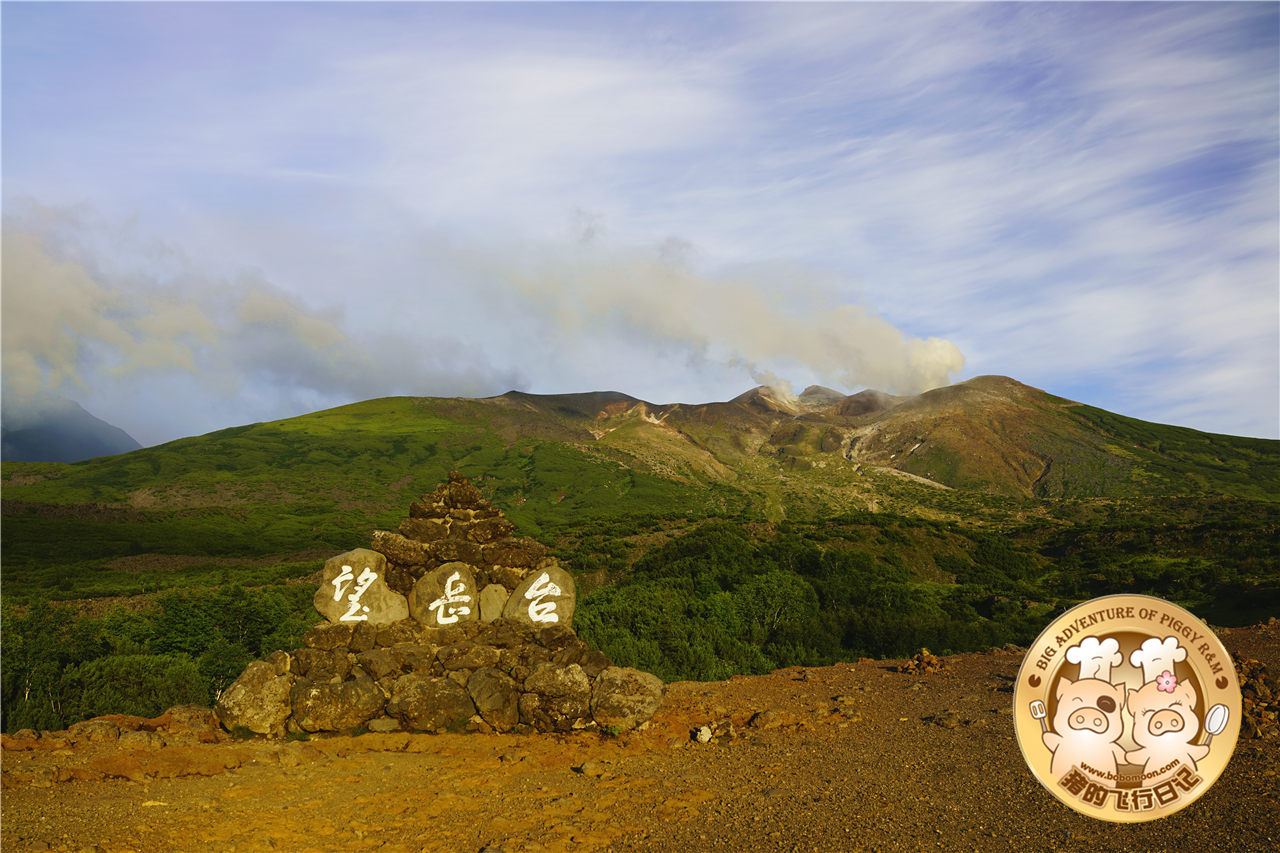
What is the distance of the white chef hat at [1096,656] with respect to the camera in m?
5.09

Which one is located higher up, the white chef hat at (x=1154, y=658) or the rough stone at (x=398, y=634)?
the white chef hat at (x=1154, y=658)

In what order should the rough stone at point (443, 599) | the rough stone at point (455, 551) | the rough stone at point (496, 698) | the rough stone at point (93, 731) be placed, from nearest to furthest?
the rough stone at point (93, 731), the rough stone at point (496, 698), the rough stone at point (443, 599), the rough stone at point (455, 551)

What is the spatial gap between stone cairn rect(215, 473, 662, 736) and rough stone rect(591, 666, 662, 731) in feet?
0.06

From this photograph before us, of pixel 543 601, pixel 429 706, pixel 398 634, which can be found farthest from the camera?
pixel 543 601

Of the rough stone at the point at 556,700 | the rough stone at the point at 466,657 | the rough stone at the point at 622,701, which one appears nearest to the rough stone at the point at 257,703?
the rough stone at the point at 466,657

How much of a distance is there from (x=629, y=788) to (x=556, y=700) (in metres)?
2.64

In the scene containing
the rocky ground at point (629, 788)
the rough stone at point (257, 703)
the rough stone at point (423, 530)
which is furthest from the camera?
the rough stone at point (423, 530)

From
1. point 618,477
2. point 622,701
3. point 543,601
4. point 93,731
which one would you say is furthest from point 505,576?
point 618,477

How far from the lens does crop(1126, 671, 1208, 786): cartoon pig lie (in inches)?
199

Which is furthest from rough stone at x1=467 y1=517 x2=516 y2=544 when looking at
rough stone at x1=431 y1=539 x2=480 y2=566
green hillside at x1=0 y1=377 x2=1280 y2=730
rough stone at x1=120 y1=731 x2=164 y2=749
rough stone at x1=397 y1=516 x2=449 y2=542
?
green hillside at x1=0 y1=377 x2=1280 y2=730

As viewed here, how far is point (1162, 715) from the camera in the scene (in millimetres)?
5090

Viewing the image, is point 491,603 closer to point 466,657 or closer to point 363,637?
point 466,657

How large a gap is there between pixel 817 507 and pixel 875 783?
91.0 m

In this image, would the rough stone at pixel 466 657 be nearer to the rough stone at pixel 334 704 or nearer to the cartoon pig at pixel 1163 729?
the rough stone at pixel 334 704
